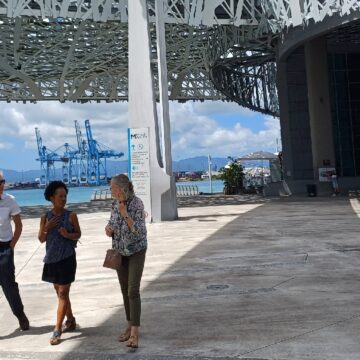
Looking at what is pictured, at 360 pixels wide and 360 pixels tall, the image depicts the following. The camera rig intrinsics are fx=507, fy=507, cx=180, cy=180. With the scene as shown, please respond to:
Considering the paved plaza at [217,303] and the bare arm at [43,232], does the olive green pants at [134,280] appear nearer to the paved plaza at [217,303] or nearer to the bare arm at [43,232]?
the paved plaza at [217,303]

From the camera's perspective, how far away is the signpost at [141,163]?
56.3 ft

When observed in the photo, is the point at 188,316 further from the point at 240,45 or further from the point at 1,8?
the point at 240,45

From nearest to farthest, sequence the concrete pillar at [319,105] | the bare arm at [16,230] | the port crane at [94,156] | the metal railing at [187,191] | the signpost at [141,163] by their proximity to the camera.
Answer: the bare arm at [16,230] < the signpost at [141,163] < the concrete pillar at [319,105] < the metal railing at [187,191] < the port crane at [94,156]

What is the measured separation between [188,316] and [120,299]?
4.60 feet

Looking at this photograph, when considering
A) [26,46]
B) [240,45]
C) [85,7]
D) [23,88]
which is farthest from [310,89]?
[23,88]

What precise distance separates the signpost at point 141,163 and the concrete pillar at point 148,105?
0.18 metres

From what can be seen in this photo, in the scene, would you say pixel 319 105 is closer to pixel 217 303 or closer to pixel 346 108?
pixel 346 108

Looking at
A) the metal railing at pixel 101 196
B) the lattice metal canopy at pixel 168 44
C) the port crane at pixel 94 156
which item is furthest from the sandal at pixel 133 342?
the port crane at pixel 94 156

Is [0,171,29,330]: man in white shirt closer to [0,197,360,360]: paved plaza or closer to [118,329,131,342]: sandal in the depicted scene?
[0,197,360,360]: paved plaza

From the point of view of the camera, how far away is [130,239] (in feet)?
15.6

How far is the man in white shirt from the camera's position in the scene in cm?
550

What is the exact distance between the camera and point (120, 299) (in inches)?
267

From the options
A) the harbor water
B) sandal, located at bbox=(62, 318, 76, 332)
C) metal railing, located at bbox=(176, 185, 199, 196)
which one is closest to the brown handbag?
sandal, located at bbox=(62, 318, 76, 332)

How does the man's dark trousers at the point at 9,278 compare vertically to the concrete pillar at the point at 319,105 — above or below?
below
